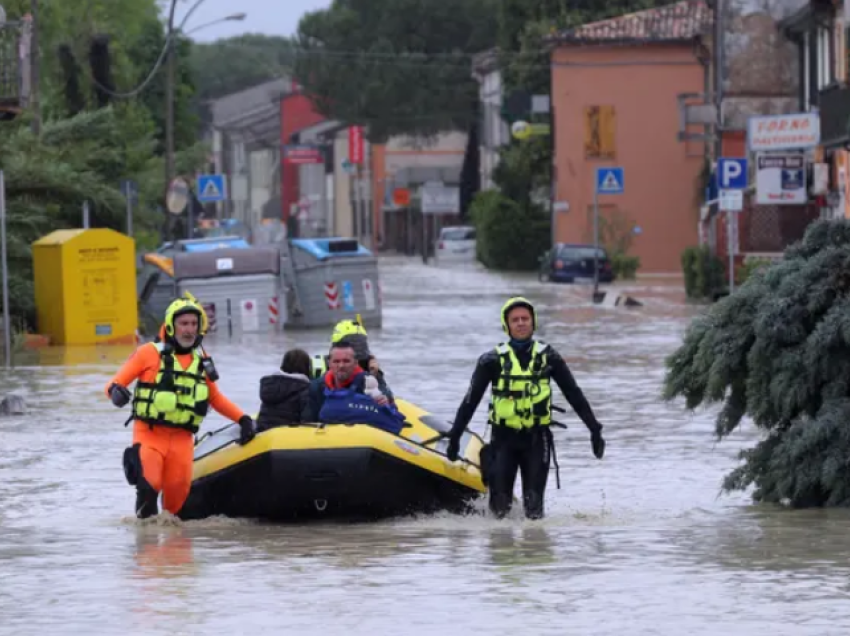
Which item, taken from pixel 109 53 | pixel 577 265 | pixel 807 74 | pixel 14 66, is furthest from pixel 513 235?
pixel 14 66

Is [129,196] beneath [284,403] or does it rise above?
above

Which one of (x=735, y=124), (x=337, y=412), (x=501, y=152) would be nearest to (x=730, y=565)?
(x=337, y=412)

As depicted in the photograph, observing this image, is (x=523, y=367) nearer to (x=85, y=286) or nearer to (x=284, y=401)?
(x=284, y=401)

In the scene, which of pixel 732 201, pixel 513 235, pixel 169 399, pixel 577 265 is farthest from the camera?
pixel 513 235

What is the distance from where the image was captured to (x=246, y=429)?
14.1m

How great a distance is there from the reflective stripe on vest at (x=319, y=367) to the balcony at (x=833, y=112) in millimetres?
31228

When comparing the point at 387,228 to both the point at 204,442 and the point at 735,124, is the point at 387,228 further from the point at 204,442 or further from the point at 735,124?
the point at 204,442

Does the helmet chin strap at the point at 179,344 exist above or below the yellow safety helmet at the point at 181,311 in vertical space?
below

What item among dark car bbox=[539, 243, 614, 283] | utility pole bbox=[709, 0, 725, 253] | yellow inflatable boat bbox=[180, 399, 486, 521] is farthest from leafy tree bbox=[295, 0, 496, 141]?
yellow inflatable boat bbox=[180, 399, 486, 521]

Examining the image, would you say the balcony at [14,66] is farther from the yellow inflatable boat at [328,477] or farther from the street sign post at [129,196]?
the yellow inflatable boat at [328,477]

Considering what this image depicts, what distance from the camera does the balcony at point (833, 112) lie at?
153 feet

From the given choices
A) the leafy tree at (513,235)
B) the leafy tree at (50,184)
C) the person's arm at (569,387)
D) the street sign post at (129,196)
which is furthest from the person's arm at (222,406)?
the leafy tree at (513,235)

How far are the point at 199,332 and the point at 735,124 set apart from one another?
54338 millimetres

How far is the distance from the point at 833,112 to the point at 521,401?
35781 mm
